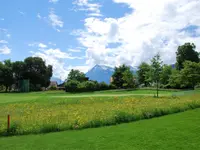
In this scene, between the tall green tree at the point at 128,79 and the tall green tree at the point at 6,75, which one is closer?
the tall green tree at the point at 128,79

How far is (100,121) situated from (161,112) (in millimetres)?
4419

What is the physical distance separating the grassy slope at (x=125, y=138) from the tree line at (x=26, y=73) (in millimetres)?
96350

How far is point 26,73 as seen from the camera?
108 meters

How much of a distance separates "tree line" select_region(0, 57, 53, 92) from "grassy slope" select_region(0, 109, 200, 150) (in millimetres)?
96350

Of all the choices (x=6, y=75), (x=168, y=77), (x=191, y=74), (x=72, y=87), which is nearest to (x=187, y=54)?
(x=168, y=77)

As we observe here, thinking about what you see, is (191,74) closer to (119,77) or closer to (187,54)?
(187,54)

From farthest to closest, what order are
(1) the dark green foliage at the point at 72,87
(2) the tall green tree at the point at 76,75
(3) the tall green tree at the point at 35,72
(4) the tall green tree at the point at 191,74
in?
(2) the tall green tree at the point at 76,75
(3) the tall green tree at the point at 35,72
(1) the dark green foliage at the point at 72,87
(4) the tall green tree at the point at 191,74

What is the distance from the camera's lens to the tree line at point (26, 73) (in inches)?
4067

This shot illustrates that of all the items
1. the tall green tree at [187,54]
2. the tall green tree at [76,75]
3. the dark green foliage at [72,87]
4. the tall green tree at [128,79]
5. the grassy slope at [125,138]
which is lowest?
the grassy slope at [125,138]

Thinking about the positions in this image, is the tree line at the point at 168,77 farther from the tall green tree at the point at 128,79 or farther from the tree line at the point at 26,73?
the tree line at the point at 26,73

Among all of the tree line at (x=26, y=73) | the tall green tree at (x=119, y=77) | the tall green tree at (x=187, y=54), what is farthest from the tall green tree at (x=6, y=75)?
the tall green tree at (x=187, y=54)

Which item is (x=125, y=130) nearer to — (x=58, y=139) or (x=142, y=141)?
(x=142, y=141)

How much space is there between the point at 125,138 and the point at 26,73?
4076 inches

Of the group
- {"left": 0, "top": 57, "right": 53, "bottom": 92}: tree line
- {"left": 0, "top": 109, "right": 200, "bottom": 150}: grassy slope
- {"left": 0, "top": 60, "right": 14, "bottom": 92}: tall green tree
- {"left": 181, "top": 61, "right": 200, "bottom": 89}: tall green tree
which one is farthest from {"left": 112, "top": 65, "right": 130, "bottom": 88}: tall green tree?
{"left": 0, "top": 109, "right": 200, "bottom": 150}: grassy slope
